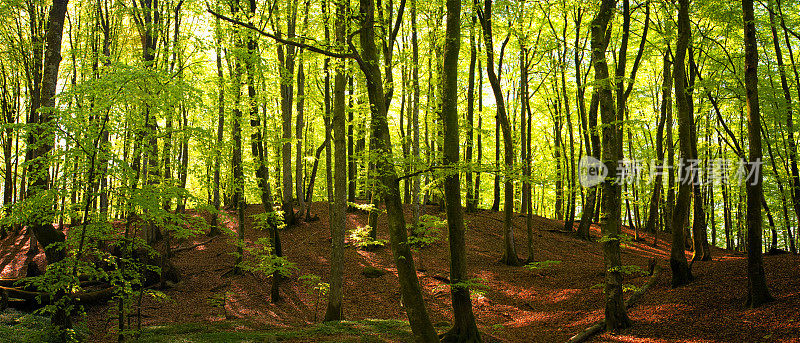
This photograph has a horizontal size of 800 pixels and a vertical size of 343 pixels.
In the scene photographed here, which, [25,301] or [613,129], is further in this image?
[25,301]

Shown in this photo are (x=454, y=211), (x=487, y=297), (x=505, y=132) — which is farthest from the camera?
(x=505, y=132)

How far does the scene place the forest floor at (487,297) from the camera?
24.9 ft

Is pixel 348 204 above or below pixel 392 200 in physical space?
below

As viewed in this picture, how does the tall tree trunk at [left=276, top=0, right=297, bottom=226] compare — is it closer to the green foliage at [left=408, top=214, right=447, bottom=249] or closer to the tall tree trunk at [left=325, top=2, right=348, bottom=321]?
the tall tree trunk at [left=325, top=2, right=348, bottom=321]

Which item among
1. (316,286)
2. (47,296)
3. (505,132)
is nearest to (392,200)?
(316,286)

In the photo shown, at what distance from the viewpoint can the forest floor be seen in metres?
7.59

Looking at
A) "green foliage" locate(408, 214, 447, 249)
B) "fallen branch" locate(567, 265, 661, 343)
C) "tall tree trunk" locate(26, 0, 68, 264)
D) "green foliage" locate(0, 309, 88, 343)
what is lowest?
"fallen branch" locate(567, 265, 661, 343)

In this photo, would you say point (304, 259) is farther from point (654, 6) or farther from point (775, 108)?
point (775, 108)

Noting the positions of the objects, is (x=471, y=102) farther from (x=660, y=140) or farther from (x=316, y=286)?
(x=316, y=286)

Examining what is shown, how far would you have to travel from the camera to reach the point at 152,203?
6.69 metres

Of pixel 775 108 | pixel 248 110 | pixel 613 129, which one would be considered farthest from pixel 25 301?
pixel 775 108

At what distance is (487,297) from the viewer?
458 inches

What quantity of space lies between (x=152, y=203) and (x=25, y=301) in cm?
531

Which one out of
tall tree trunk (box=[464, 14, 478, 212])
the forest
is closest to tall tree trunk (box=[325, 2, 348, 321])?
the forest
